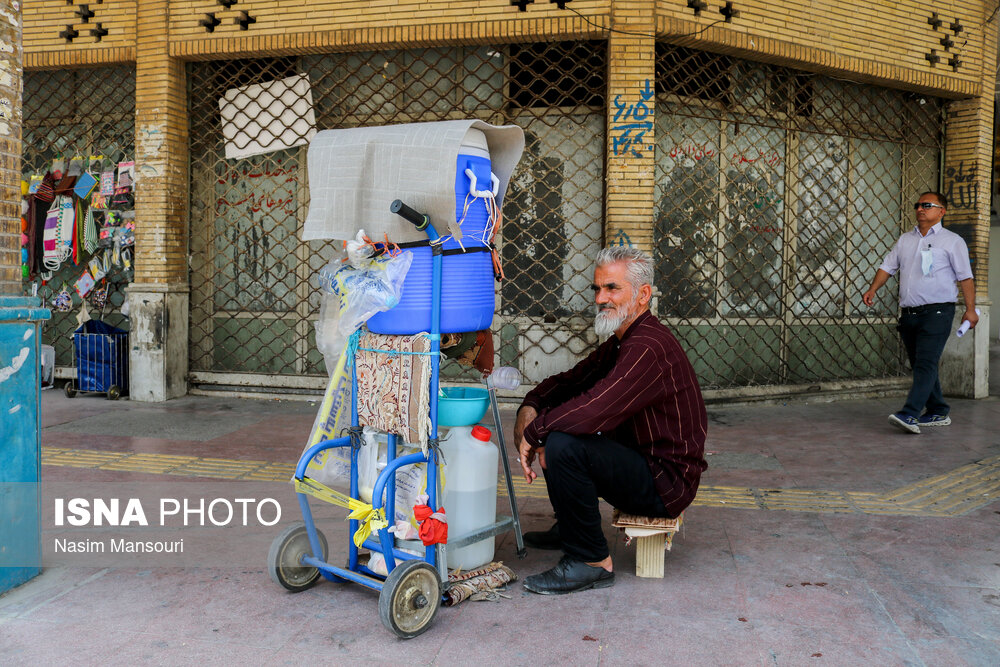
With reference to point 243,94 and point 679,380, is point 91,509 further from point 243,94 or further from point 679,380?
point 243,94

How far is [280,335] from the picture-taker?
8516 millimetres

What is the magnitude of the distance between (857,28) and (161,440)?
7532 mm

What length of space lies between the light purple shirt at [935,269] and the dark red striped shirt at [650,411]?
4259 mm

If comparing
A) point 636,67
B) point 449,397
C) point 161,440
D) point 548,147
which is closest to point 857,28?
point 636,67

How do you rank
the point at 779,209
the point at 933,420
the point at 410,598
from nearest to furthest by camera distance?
1. the point at 410,598
2. the point at 933,420
3. the point at 779,209

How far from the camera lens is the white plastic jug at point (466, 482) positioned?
10.7 ft

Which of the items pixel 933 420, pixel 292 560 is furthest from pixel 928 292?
pixel 292 560

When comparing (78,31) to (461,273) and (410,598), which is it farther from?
(410,598)

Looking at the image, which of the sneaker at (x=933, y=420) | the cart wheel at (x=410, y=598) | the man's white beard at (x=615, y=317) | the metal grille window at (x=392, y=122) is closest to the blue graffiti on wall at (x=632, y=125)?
the metal grille window at (x=392, y=122)

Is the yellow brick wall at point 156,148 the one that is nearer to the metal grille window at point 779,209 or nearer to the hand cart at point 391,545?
the metal grille window at point 779,209

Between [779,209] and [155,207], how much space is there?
6342 mm

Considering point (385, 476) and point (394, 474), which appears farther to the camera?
point (394, 474)

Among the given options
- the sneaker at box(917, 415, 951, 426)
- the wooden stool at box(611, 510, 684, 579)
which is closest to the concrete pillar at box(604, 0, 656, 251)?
the sneaker at box(917, 415, 951, 426)

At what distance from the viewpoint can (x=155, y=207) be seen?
8086 millimetres
